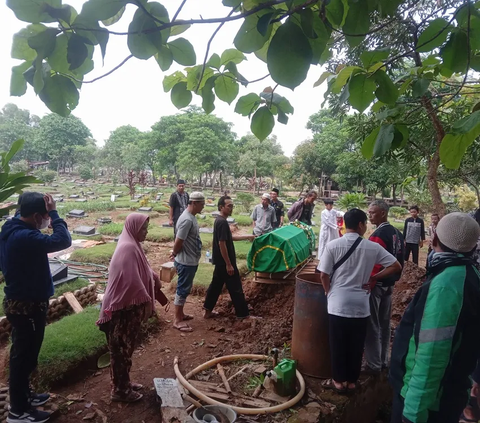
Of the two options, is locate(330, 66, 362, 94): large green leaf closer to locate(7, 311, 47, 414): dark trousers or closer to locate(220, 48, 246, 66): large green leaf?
locate(220, 48, 246, 66): large green leaf

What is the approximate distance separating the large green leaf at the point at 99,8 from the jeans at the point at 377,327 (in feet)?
9.65

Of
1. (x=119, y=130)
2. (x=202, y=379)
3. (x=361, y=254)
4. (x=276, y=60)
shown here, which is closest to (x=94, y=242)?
(x=202, y=379)

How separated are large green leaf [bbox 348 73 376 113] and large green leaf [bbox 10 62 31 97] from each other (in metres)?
1.00

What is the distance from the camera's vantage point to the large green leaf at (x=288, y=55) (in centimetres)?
88

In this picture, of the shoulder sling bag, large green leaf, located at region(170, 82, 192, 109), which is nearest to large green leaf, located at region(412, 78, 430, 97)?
large green leaf, located at region(170, 82, 192, 109)

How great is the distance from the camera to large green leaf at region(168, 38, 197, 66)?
47.3 inches

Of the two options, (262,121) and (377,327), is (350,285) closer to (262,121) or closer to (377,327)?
(377,327)

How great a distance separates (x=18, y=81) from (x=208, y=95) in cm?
65

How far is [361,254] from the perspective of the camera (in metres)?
2.77

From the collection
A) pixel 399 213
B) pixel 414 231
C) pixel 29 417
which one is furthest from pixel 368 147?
pixel 399 213

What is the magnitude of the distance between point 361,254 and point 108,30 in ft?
7.74

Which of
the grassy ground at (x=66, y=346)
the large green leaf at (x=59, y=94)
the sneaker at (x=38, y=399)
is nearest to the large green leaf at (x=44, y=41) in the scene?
the large green leaf at (x=59, y=94)

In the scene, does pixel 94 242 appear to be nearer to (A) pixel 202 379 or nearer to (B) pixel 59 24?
(A) pixel 202 379

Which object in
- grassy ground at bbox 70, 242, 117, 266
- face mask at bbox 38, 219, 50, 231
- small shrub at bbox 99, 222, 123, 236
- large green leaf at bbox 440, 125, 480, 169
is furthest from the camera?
small shrub at bbox 99, 222, 123, 236
